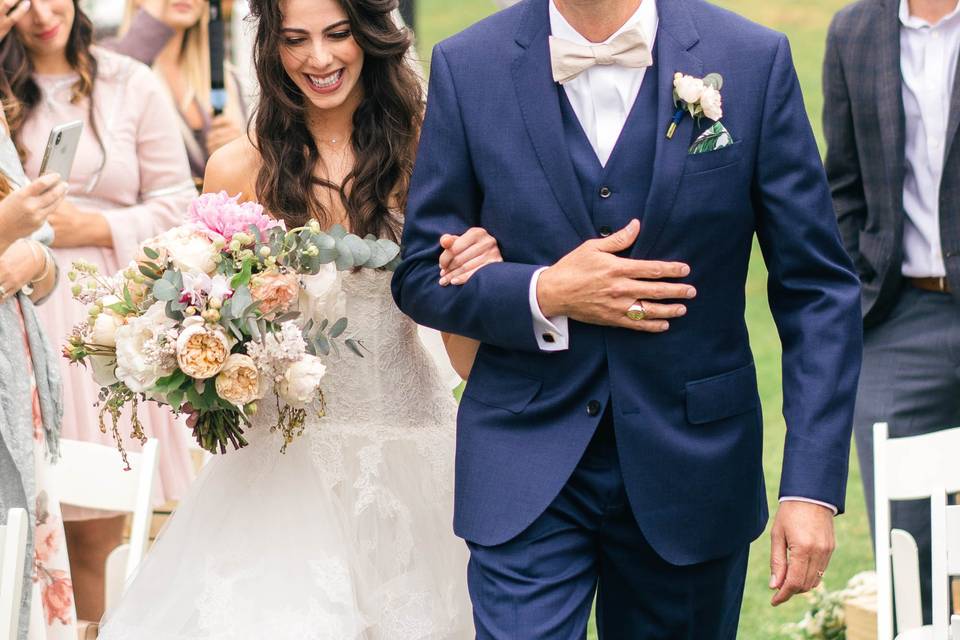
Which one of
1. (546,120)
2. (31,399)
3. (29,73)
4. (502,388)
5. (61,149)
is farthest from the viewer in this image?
(29,73)

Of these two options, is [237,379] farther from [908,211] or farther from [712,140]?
[908,211]

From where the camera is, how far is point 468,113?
11.7 feet

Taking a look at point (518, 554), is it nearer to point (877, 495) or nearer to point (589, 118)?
point (589, 118)

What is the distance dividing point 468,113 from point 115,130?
2.75 m

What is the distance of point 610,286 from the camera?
3365mm

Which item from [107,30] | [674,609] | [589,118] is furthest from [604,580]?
[107,30]

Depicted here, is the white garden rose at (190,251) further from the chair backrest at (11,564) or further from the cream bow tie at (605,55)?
the cream bow tie at (605,55)

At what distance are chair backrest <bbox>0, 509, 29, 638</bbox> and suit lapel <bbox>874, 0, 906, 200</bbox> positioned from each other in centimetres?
303

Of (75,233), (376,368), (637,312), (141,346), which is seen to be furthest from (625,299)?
(75,233)

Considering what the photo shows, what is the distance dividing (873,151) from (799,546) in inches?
91.2

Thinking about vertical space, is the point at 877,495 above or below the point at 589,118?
below

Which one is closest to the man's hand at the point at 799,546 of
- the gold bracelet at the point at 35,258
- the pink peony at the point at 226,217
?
the pink peony at the point at 226,217

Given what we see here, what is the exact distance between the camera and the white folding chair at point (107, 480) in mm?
4680

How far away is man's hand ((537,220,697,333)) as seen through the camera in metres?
3.37
